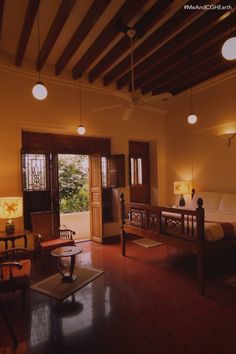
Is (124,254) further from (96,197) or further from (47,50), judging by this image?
(47,50)

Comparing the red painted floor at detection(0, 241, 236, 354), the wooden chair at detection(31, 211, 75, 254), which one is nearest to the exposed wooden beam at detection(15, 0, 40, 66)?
the wooden chair at detection(31, 211, 75, 254)

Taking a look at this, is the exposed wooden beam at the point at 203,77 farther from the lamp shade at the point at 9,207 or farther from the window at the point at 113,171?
the lamp shade at the point at 9,207

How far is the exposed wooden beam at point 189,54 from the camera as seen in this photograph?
374 cm

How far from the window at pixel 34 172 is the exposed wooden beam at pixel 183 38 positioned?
9.37 feet

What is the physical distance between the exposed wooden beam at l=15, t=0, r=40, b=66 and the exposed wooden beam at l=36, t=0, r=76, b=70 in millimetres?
308

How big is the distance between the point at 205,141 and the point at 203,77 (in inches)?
57.8

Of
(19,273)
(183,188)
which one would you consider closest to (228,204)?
(183,188)

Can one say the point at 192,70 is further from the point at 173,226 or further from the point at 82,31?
the point at 173,226

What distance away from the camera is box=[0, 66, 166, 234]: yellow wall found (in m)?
4.52

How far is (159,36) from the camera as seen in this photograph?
382cm

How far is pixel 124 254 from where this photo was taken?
4.57 meters

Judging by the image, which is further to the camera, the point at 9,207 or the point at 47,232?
the point at 47,232

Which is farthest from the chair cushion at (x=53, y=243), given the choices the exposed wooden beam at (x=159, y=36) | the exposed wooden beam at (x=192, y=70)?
the exposed wooden beam at (x=192, y=70)

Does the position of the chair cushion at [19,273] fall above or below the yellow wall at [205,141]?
below
